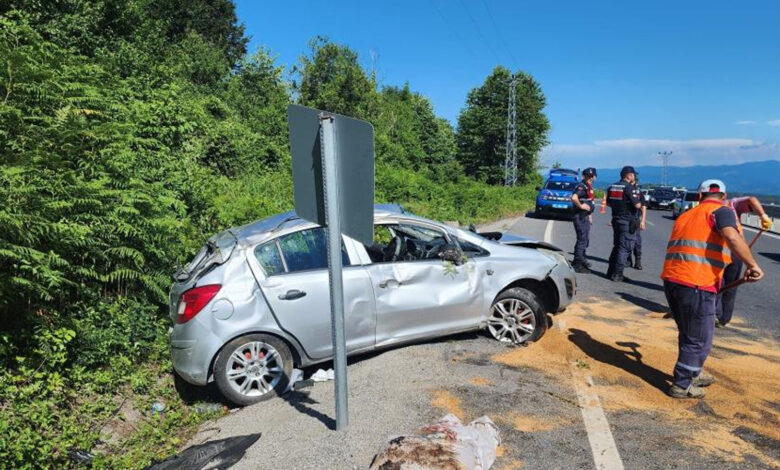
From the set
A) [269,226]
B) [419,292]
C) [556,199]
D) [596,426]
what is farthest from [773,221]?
[269,226]

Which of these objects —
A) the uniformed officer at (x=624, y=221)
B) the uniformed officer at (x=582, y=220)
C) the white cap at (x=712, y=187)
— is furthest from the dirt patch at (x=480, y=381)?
the uniformed officer at (x=582, y=220)

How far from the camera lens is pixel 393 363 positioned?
5.04 metres

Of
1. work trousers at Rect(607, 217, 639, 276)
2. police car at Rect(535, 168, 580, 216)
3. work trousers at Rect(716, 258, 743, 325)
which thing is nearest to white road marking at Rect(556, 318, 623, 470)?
work trousers at Rect(716, 258, 743, 325)

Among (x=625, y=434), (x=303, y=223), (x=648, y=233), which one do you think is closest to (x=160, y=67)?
(x=303, y=223)

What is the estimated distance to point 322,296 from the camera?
4754 mm

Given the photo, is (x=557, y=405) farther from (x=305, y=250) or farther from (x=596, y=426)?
(x=305, y=250)

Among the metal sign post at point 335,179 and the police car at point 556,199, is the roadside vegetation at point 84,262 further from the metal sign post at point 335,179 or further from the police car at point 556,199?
the police car at point 556,199

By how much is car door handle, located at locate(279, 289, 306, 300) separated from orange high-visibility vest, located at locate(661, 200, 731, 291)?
129 inches

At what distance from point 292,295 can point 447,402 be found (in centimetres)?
166

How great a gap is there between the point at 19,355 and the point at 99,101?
3044mm

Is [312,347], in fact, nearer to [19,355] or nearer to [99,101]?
[19,355]

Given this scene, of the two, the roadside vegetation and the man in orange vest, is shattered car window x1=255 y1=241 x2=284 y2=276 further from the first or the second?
the man in orange vest

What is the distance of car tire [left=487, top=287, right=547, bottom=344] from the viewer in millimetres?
5539

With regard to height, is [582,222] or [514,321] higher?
[582,222]
